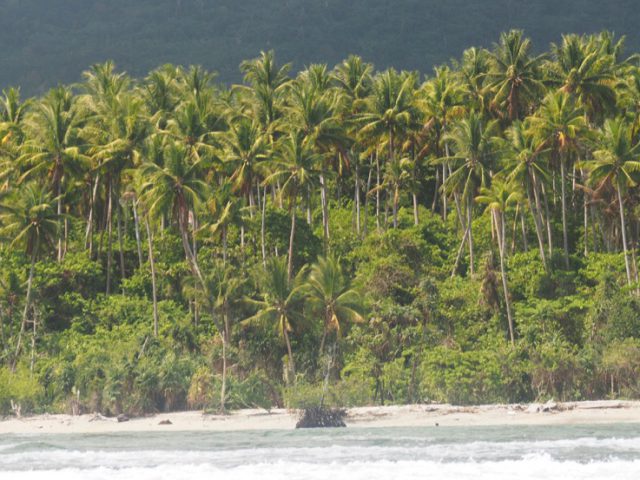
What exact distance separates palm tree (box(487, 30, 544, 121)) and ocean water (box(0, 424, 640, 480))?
28934mm

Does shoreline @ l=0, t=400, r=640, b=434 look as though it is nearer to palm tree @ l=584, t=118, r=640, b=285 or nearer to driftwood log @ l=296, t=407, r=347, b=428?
driftwood log @ l=296, t=407, r=347, b=428

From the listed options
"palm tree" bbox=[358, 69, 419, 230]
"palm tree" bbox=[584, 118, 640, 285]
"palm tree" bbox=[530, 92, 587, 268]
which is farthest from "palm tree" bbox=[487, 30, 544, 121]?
"palm tree" bbox=[584, 118, 640, 285]

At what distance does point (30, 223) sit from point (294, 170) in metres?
14.3

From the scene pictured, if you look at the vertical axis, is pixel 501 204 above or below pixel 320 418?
above

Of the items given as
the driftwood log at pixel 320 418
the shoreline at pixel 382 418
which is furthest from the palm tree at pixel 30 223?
the driftwood log at pixel 320 418

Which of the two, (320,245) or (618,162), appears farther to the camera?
(320,245)

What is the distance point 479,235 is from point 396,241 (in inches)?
213

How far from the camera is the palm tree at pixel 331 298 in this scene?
46531 mm

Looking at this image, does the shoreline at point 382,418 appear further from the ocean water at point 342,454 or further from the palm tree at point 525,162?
the palm tree at point 525,162

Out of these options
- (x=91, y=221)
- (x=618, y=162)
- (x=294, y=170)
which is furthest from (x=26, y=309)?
(x=618, y=162)

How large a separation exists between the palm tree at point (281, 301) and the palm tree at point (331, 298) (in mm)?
714

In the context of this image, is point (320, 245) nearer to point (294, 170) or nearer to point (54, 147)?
point (294, 170)

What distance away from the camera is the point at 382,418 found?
41.5 metres

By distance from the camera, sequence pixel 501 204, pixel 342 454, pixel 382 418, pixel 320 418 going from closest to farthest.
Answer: pixel 342 454 → pixel 320 418 → pixel 382 418 → pixel 501 204
